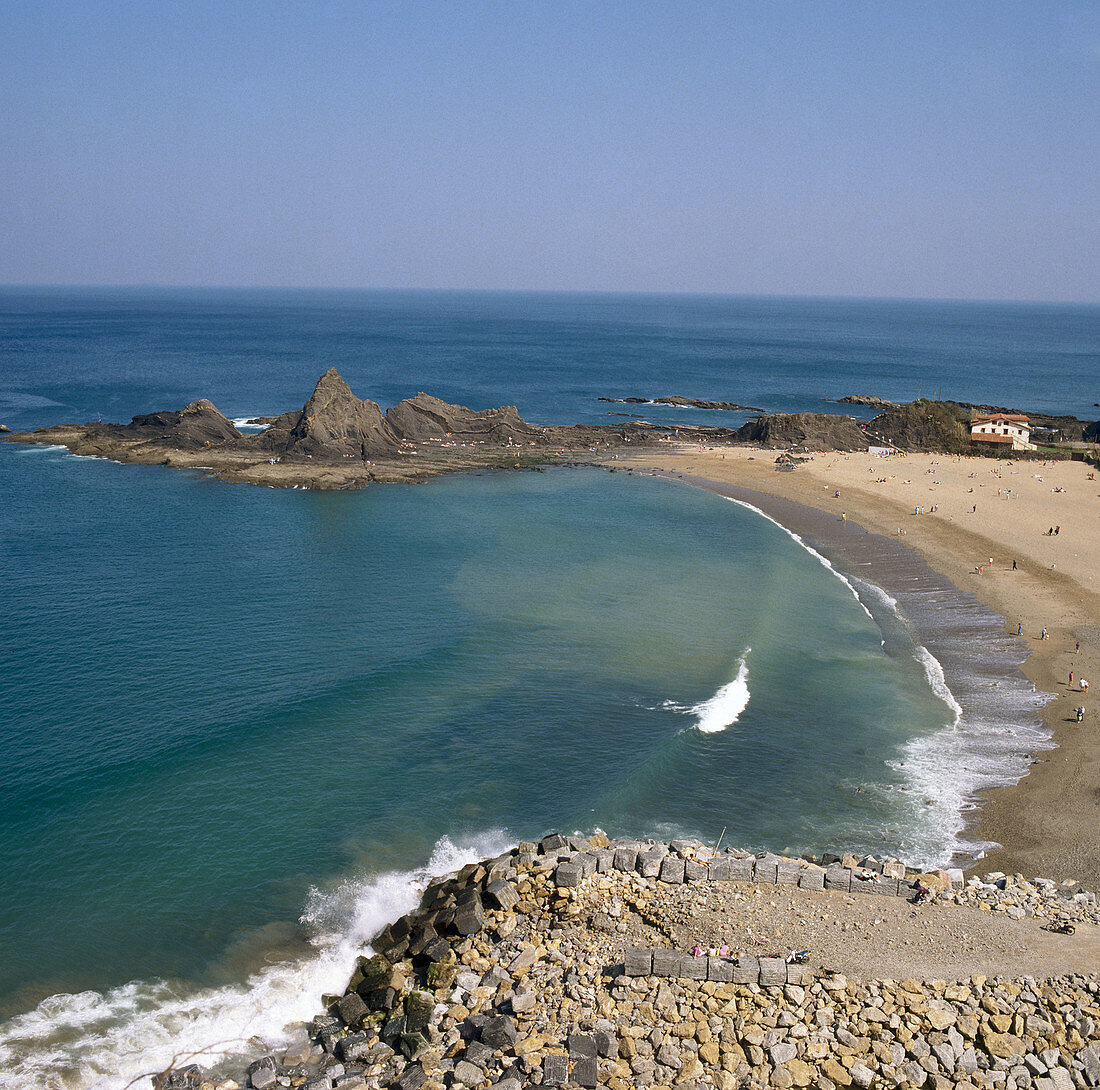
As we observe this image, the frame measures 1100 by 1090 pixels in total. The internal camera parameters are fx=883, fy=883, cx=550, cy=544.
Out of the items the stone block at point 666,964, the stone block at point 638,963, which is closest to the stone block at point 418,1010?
the stone block at point 638,963

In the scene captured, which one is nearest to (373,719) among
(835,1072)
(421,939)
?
(421,939)

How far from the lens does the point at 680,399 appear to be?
130625mm

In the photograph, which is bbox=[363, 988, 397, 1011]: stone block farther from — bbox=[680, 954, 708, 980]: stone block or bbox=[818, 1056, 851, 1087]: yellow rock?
bbox=[818, 1056, 851, 1087]: yellow rock

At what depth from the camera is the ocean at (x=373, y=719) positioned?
79.0 feet

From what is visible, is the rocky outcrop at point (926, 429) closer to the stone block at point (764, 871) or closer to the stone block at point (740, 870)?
the stone block at point (764, 871)

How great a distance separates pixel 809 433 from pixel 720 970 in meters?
84.5

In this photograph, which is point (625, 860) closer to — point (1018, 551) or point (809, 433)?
point (1018, 551)

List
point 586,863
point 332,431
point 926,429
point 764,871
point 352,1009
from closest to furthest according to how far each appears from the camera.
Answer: point 352,1009, point 764,871, point 586,863, point 332,431, point 926,429

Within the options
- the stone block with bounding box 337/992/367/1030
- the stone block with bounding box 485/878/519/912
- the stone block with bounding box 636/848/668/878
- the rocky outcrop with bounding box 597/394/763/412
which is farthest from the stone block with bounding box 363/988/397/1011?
the rocky outcrop with bounding box 597/394/763/412

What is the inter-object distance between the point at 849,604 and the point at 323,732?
31093mm

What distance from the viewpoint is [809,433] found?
97.6 meters

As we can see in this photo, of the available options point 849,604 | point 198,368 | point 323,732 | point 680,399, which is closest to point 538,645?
point 323,732

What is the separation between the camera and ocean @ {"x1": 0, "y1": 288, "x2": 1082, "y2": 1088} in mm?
24078

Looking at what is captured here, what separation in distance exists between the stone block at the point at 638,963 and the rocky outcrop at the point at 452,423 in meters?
78.4
